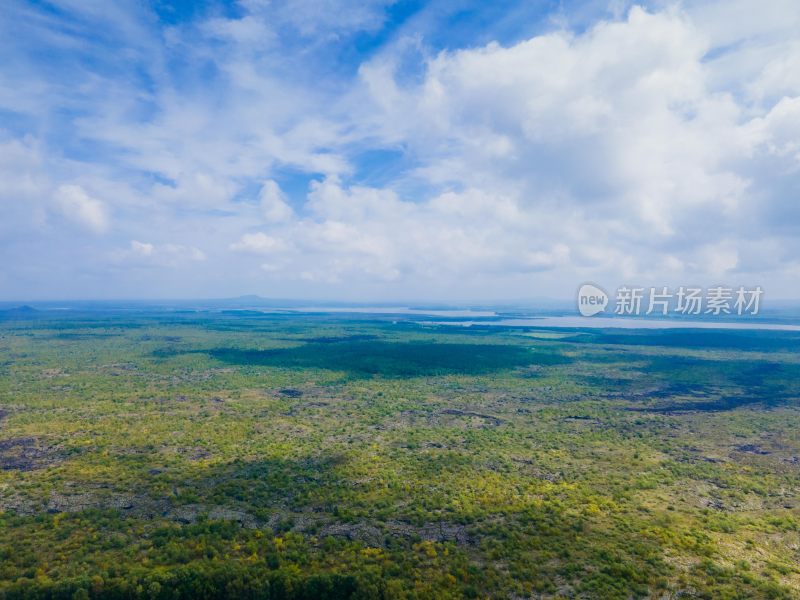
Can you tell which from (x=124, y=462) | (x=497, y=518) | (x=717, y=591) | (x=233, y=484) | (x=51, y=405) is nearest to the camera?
(x=717, y=591)

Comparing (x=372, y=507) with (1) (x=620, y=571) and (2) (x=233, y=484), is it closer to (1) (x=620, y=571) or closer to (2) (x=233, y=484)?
(2) (x=233, y=484)

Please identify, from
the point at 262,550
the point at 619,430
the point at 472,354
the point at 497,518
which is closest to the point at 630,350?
the point at 472,354

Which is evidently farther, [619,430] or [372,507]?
[619,430]

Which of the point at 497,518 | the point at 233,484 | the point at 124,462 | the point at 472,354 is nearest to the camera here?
the point at 497,518

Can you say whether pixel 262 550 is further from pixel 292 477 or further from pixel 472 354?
pixel 472 354

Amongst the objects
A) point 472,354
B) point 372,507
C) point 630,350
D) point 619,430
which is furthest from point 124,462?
point 630,350

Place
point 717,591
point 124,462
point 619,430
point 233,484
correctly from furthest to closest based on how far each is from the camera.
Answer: point 619,430, point 124,462, point 233,484, point 717,591
